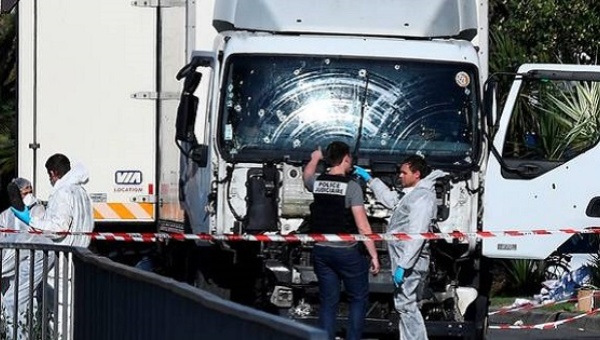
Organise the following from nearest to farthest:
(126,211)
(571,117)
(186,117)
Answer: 1. (186,117)
2. (126,211)
3. (571,117)

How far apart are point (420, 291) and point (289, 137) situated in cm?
177

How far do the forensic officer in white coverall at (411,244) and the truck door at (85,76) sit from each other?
4.34m

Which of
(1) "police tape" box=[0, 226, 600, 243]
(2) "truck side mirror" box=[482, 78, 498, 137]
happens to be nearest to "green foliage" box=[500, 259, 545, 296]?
(1) "police tape" box=[0, 226, 600, 243]

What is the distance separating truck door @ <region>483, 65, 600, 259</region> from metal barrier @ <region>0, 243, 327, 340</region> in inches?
194

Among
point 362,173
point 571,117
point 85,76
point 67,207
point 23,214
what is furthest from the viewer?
point 571,117

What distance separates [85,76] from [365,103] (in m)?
4.12

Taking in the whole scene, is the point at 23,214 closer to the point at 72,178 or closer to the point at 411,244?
the point at 72,178

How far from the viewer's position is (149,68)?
16.5m

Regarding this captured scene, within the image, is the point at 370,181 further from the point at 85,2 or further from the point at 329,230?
the point at 85,2

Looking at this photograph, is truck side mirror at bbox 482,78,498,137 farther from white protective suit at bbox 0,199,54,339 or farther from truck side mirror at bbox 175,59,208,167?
white protective suit at bbox 0,199,54,339

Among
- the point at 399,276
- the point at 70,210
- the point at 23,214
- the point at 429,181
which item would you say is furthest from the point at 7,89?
the point at 399,276

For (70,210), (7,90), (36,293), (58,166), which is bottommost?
(36,293)

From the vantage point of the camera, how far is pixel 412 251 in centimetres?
1288

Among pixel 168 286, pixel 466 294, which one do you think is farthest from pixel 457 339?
pixel 168 286
